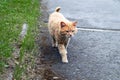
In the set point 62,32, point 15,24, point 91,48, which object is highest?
point 15,24

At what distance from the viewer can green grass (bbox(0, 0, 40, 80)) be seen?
6.79m

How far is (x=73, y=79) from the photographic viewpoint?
6.30 metres

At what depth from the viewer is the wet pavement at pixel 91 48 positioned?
6629 mm

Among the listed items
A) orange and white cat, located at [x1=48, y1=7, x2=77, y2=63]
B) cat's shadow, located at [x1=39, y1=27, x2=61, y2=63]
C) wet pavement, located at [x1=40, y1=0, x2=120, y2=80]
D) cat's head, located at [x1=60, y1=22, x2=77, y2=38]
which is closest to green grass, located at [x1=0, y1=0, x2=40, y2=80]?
cat's shadow, located at [x1=39, y1=27, x2=61, y2=63]

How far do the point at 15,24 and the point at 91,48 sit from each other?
201 cm

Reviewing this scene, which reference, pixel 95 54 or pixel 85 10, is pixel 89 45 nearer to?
pixel 95 54

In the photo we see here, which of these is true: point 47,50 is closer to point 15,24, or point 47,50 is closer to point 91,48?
point 91,48

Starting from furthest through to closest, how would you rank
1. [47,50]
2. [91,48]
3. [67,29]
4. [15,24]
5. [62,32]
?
[15,24]
[91,48]
[47,50]
[62,32]
[67,29]

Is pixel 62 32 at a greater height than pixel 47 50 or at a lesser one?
greater

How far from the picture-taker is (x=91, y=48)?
7992 millimetres

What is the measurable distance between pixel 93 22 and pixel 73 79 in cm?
441

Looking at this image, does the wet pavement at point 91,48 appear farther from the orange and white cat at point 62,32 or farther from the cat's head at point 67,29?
the cat's head at point 67,29

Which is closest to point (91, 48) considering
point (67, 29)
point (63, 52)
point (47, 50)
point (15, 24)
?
point (47, 50)

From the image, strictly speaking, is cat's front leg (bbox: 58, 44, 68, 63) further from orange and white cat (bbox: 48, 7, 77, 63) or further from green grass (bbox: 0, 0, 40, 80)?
green grass (bbox: 0, 0, 40, 80)
